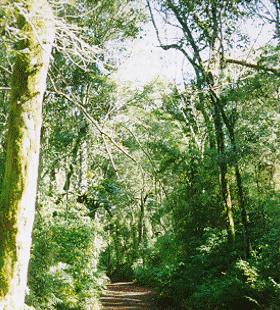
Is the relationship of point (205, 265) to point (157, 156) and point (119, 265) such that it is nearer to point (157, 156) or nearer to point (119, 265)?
point (157, 156)

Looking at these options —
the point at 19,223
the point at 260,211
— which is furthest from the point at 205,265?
the point at 19,223

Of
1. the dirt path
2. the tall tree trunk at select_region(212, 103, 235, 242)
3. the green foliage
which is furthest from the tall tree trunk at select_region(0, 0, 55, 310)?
the dirt path

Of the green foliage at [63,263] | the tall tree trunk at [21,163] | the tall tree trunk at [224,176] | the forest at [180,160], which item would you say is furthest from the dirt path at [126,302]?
the tall tree trunk at [21,163]

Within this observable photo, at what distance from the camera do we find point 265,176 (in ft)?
57.9

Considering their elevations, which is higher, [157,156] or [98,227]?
[157,156]

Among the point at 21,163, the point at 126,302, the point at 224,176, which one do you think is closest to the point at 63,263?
the point at 224,176

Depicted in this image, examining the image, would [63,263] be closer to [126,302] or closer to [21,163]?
[21,163]

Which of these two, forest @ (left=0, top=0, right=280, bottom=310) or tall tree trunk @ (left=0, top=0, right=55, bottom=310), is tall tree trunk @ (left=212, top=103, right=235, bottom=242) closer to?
forest @ (left=0, top=0, right=280, bottom=310)

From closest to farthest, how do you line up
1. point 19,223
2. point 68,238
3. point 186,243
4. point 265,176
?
point 19,223 < point 68,238 < point 186,243 < point 265,176

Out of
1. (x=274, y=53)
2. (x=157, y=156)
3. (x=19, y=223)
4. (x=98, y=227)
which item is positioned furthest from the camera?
(x=157, y=156)

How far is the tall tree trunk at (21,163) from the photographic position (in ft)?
13.1

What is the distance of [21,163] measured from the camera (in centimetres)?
411

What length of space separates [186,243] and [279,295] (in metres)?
5.68

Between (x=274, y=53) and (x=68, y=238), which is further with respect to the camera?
(x=68, y=238)
